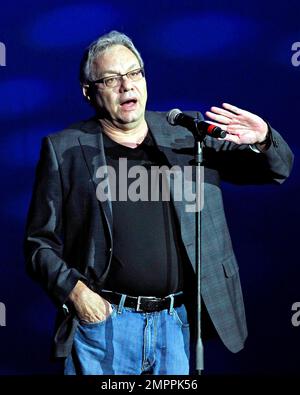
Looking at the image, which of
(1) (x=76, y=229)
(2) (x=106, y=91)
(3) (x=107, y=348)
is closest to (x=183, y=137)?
(2) (x=106, y=91)

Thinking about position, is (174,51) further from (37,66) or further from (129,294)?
(129,294)

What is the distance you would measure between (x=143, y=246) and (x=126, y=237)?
0.06 metres

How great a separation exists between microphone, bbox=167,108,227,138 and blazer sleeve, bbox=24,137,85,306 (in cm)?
45

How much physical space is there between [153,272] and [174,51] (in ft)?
3.95

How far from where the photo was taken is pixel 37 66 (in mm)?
3461

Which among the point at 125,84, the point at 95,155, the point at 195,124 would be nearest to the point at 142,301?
the point at 95,155

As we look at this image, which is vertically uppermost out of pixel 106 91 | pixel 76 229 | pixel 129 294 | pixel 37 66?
pixel 37 66

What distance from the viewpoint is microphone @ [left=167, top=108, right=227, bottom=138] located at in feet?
7.93
